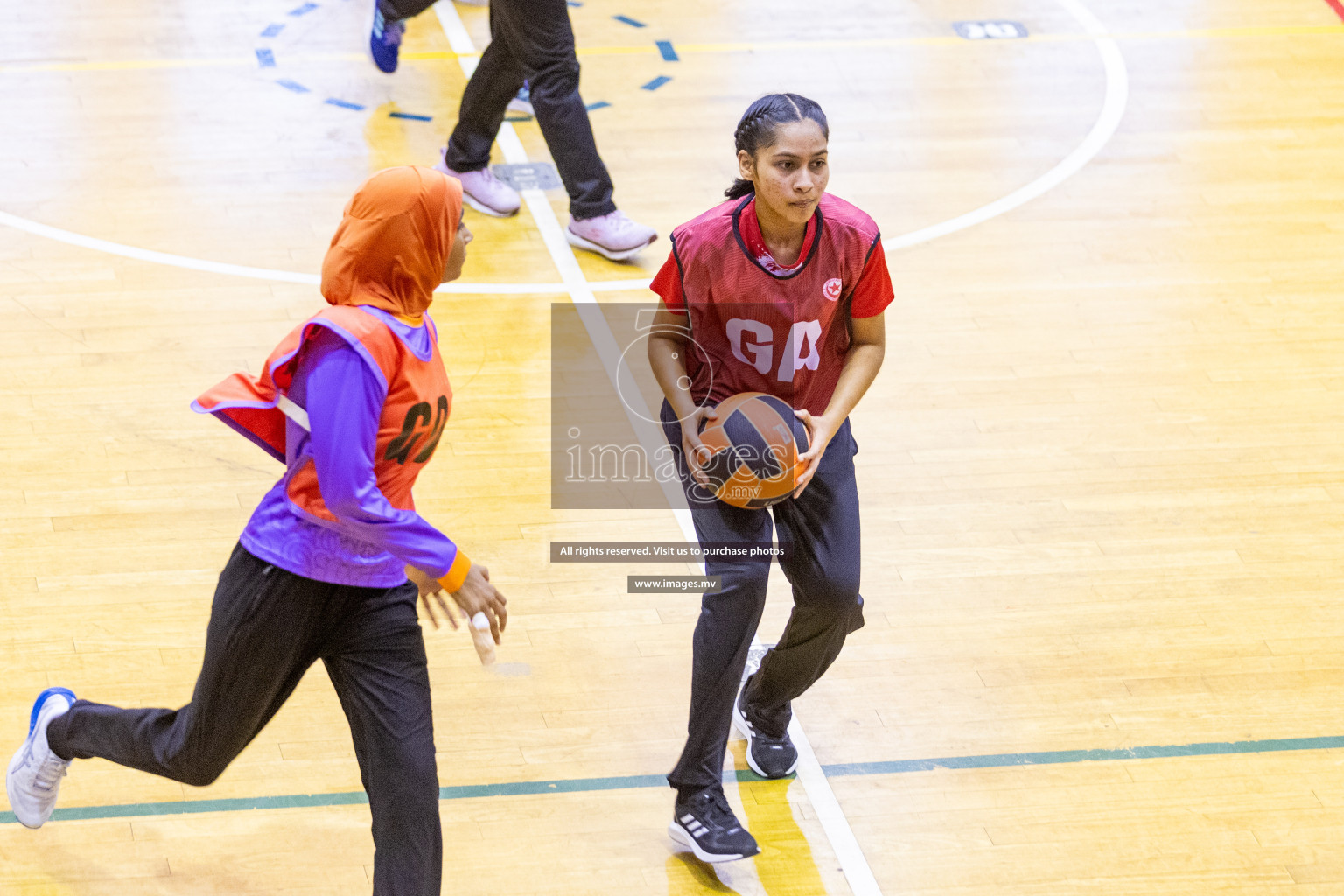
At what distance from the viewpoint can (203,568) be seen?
472 cm

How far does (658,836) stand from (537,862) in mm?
325

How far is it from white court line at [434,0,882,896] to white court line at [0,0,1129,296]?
127mm

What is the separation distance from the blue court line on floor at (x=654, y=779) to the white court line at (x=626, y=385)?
0.11 m

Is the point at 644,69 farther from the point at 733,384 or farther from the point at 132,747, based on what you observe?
the point at 132,747

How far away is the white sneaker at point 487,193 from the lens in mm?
6766

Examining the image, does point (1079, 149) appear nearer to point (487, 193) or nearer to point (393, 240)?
point (487, 193)

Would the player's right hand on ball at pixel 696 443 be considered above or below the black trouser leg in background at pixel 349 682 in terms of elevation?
above

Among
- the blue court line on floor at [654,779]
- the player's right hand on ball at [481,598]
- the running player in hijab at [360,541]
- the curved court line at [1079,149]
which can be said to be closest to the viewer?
the running player in hijab at [360,541]

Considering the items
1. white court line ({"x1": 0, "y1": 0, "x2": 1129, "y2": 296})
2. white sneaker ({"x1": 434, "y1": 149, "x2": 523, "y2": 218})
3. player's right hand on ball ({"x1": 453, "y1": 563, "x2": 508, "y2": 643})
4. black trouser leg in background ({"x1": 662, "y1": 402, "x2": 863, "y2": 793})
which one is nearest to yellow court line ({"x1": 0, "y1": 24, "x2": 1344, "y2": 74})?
white court line ({"x1": 0, "y1": 0, "x2": 1129, "y2": 296})

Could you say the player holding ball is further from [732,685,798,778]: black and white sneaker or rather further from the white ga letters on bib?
Result: [732,685,798,778]: black and white sneaker

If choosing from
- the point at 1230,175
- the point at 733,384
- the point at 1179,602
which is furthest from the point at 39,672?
the point at 1230,175

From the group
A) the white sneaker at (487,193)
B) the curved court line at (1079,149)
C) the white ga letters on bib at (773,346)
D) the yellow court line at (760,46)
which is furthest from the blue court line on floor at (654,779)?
the yellow court line at (760,46)

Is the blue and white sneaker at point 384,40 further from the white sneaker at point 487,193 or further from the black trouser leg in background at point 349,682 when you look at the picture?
the black trouser leg in background at point 349,682

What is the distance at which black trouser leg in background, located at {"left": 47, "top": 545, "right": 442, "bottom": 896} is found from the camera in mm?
3217
